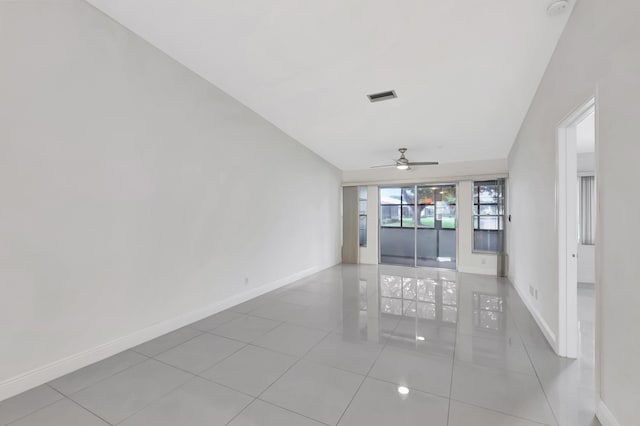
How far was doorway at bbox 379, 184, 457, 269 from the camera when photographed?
7.03 meters

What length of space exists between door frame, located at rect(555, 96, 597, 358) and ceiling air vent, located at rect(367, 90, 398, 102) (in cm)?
185

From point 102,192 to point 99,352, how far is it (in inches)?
58.3

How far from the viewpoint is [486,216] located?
6.26m

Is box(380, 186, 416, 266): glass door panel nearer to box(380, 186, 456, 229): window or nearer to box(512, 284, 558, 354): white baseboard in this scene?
box(380, 186, 456, 229): window

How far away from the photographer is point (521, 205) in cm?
436

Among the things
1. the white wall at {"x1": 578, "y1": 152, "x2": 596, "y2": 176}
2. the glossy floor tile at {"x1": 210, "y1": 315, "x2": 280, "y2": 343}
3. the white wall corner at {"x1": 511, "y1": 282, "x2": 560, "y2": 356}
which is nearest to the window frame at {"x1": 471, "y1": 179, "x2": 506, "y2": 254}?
the white wall at {"x1": 578, "y1": 152, "x2": 596, "y2": 176}

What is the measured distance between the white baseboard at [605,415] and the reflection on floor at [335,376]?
0.21ft

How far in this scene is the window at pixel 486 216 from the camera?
6.11m

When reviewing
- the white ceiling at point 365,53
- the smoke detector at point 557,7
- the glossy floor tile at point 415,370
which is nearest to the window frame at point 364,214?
the white ceiling at point 365,53

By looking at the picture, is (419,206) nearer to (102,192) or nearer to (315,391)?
(315,391)

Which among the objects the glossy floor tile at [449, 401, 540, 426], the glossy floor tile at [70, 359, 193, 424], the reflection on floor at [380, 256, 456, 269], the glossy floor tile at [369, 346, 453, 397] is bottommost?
the glossy floor tile at [70, 359, 193, 424]

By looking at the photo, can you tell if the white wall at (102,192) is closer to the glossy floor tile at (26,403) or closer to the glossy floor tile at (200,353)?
the glossy floor tile at (26,403)

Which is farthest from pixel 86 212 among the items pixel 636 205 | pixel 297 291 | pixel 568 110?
pixel 568 110

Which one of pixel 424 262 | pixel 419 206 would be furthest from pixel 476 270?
pixel 419 206
